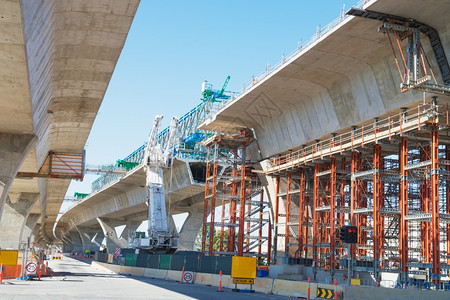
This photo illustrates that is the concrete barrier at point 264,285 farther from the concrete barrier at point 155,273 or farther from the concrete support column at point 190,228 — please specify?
the concrete support column at point 190,228

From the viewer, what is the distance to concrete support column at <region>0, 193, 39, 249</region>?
2163 inches

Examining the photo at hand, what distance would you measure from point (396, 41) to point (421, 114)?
4.33 metres

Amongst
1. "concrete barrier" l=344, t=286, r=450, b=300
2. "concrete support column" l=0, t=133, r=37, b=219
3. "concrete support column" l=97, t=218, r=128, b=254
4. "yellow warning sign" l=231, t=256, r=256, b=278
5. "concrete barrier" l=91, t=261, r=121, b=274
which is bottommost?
"concrete barrier" l=91, t=261, r=121, b=274

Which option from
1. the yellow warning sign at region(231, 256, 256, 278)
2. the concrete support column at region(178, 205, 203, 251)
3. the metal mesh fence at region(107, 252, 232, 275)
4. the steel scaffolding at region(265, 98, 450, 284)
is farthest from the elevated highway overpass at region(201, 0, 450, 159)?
the concrete support column at region(178, 205, 203, 251)

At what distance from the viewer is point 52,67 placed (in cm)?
2102

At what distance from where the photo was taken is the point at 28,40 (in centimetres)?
1564

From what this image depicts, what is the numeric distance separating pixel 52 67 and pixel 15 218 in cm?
3824

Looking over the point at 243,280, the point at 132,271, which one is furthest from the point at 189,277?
the point at 132,271

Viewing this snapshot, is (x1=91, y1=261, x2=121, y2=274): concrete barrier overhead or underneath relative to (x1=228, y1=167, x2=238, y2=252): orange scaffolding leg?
underneath

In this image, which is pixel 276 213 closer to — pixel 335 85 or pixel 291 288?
pixel 335 85

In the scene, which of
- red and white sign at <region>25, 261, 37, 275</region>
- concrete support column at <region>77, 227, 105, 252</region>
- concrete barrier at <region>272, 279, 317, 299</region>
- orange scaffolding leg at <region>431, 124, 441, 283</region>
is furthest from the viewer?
concrete support column at <region>77, 227, 105, 252</region>

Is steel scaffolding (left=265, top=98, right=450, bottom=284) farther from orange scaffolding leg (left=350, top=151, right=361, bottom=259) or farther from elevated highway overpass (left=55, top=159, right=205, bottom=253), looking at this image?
elevated highway overpass (left=55, top=159, right=205, bottom=253)

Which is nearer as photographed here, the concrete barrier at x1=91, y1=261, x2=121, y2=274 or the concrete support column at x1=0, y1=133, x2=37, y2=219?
the concrete support column at x1=0, y1=133, x2=37, y2=219

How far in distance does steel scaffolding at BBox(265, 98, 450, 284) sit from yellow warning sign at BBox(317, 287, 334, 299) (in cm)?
935
